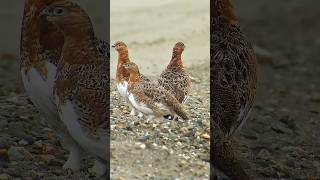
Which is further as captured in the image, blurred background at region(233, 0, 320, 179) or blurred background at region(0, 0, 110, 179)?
blurred background at region(233, 0, 320, 179)

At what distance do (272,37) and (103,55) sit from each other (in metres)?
3.23

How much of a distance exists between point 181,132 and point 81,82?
378 mm

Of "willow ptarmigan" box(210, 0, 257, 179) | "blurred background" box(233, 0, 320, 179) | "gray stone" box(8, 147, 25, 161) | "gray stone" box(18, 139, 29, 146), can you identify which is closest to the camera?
"willow ptarmigan" box(210, 0, 257, 179)

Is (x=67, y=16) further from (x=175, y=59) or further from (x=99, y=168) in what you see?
(x=99, y=168)

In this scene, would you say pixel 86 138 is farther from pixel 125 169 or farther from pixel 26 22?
pixel 26 22

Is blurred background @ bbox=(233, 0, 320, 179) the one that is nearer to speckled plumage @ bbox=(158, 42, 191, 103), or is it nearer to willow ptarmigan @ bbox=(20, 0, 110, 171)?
speckled plumage @ bbox=(158, 42, 191, 103)

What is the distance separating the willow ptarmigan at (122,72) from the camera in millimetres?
2542

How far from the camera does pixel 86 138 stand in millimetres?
2617

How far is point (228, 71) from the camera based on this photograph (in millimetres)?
2713

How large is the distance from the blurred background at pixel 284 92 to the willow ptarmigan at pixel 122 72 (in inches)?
26.9

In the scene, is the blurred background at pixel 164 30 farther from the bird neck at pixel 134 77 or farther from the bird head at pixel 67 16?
the bird head at pixel 67 16

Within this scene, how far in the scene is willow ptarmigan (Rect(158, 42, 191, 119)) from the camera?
2.57m

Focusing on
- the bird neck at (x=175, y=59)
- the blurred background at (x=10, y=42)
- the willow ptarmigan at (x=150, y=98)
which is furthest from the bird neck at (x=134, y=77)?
the blurred background at (x=10, y=42)

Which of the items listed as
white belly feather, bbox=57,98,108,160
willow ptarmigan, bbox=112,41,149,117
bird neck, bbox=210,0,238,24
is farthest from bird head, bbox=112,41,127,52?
bird neck, bbox=210,0,238,24
